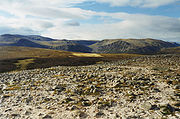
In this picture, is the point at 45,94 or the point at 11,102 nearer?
the point at 11,102

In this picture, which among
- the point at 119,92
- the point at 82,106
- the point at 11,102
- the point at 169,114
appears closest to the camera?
the point at 169,114

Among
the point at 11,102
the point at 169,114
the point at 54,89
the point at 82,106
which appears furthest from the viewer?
the point at 54,89

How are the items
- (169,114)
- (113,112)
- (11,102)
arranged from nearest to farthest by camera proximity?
(169,114), (113,112), (11,102)

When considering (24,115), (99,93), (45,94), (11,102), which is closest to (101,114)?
(99,93)

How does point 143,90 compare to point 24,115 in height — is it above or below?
above

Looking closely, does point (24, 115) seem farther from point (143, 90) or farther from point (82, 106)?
point (143, 90)

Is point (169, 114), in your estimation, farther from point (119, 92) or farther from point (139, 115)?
point (119, 92)

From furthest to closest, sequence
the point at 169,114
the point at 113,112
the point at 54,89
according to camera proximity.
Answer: the point at 54,89, the point at 113,112, the point at 169,114

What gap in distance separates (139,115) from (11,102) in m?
12.2

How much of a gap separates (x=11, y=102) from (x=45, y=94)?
135 inches

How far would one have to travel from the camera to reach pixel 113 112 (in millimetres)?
11117

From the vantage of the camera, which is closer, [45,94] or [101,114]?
[101,114]

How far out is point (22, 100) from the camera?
14305mm

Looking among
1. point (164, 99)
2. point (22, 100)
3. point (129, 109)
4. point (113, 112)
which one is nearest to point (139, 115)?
point (129, 109)
